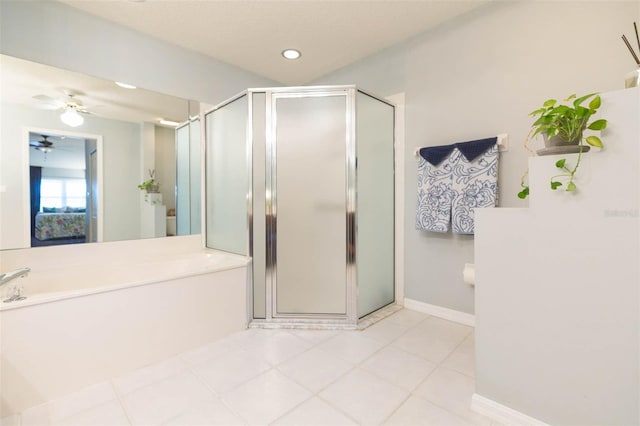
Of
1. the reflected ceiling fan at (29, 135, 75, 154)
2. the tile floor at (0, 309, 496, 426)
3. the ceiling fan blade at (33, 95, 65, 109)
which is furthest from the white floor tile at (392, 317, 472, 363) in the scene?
the ceiling fan blade at (33, 95, 65, 109)

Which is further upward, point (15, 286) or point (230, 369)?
point (15, 286)

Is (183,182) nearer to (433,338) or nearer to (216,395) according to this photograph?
(216,395)

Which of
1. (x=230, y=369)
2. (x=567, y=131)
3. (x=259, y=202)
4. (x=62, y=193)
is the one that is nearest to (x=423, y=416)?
(x=230, y=369)

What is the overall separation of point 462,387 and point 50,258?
2901mm

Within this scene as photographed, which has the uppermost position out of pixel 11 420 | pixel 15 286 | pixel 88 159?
pixel 88 159

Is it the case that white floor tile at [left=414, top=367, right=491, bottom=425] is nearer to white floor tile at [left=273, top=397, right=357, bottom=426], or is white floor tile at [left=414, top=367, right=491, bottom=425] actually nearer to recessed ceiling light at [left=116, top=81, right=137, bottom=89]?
white floor tile at [left=273, top=397, right=357, bottom=426]

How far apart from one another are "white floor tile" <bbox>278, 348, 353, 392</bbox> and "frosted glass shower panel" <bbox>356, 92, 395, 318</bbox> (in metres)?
0.62

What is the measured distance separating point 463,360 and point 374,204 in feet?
4.48

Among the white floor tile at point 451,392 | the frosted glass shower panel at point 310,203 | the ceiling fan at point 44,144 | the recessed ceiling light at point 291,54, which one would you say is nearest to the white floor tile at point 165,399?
the frosted glass shower panel at point 310,203

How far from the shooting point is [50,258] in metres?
2.01

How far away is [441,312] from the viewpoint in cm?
246

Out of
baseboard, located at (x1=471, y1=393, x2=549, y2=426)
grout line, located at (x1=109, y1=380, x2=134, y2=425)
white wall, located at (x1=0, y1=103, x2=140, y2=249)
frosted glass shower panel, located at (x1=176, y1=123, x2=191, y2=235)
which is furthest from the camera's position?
frosted glass shower panel, located at (x1=176, y1=123, x2=191, y2=235)

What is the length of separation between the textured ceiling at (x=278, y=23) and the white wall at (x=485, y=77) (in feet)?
0.81

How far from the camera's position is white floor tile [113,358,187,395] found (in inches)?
61.9
